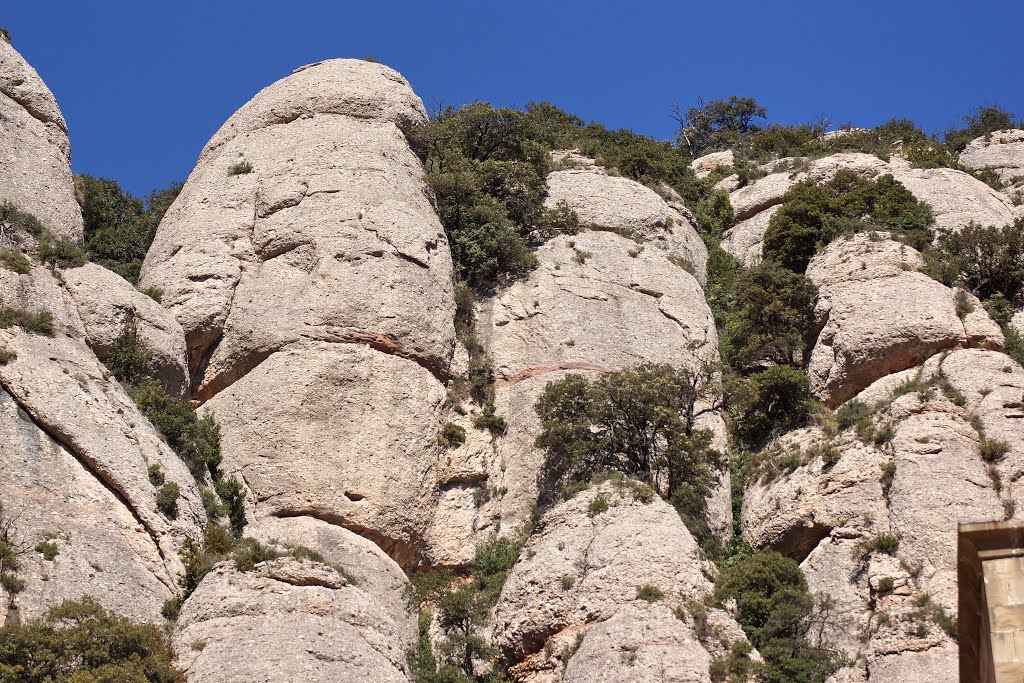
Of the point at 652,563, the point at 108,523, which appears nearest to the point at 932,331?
the point at 652,563

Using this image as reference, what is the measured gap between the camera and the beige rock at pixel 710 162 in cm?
5266

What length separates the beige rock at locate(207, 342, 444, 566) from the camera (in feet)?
104

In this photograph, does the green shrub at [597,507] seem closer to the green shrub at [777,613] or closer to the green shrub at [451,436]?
the green shrub at [777,613]

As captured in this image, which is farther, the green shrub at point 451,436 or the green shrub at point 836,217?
the green shrub at point 836,217

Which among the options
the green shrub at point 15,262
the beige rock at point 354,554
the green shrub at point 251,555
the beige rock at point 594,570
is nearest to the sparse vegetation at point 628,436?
the beige rock at point 594,570

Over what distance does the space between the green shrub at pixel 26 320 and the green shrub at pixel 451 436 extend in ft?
29.8

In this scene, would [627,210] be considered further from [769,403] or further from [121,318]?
[121,318]

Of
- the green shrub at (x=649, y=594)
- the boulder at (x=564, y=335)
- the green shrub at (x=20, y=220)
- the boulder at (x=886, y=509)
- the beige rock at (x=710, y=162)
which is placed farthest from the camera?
the beige rock at (x=710, y=162)

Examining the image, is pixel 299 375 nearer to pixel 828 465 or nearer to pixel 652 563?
pixel 652 563

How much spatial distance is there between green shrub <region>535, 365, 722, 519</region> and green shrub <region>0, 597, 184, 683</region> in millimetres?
11116

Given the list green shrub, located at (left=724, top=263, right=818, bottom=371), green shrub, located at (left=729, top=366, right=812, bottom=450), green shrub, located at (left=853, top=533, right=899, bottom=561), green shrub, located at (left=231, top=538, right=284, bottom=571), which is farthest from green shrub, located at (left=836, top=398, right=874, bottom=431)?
green shrub, located at (left=231, top=538, right=284, bottom=571)

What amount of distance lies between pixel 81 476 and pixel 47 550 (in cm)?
235

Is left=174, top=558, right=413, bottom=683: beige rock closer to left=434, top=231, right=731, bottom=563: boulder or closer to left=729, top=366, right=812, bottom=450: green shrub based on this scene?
left=434, top=231, right=731, bottom=563: boulder

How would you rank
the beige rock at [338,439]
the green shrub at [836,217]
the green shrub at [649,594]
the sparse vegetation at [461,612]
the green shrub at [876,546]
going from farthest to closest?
the green shrub at [836,217] < the beige rock at [338,439] < the green shrub at [876,546] < the sparse vegetation at [461,612] < the green shrub at [649,594]
